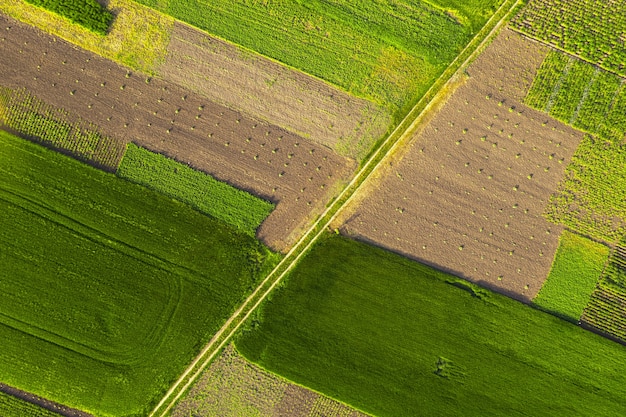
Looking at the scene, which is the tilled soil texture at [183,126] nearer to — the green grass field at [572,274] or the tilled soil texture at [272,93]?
the tilled soil texture at [272,93]

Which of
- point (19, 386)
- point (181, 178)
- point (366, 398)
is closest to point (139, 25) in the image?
point (181, 178)

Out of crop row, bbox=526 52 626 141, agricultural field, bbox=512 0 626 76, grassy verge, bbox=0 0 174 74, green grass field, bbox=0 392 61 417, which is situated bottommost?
green grass field, bbox=0 392 61 417

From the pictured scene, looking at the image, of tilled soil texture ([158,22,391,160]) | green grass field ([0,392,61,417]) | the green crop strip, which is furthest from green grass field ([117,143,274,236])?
green grass field ([0,392,61,417])

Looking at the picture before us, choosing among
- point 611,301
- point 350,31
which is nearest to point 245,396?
point 350,31

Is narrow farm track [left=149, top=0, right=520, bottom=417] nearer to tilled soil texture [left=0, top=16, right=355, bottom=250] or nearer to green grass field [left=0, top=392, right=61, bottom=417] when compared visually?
tilled soil texture [left=0, top=16, right=355, bottom=250]

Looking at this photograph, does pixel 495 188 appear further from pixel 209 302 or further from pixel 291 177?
pixel 209 302

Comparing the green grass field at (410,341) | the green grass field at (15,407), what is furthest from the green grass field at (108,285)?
the green grass field at (410,341)

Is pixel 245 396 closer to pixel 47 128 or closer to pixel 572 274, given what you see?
pixel 47 128
